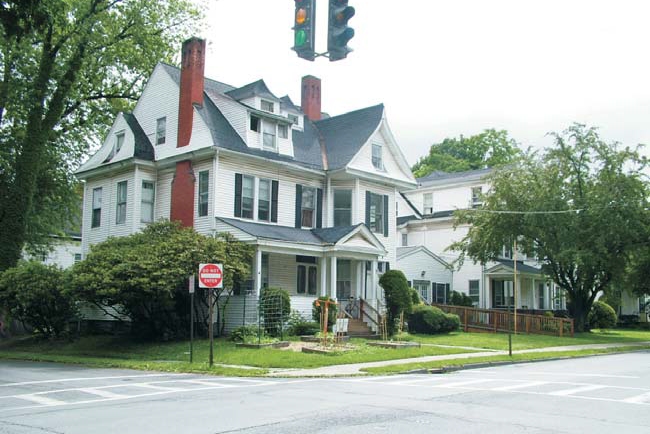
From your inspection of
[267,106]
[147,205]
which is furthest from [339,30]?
[147,205]

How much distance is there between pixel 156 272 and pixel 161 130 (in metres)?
10.5

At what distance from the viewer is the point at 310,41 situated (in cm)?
890

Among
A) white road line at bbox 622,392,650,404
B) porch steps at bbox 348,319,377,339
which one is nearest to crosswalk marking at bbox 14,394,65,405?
white road line at bbox 622,392,650,404

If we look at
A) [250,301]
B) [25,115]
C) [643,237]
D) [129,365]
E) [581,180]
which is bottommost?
[129,365]

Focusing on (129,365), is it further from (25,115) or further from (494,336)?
(25,115)

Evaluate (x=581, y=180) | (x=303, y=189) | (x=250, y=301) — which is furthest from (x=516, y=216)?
(x=250, y=301)

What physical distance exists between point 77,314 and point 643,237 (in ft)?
89.1

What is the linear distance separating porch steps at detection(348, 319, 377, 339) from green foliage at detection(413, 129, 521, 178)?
55.7 m

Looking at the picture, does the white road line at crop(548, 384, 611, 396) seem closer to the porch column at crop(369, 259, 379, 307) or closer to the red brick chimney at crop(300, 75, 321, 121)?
the porch column at crop(369, 259, 379, 307)

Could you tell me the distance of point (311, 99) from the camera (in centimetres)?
3734

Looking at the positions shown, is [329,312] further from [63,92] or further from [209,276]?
[63,92]

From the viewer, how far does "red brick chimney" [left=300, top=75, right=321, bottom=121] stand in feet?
122

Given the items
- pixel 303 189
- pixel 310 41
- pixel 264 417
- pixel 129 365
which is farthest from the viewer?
pixel 303 189

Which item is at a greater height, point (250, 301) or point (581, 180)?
point (581, 180)
